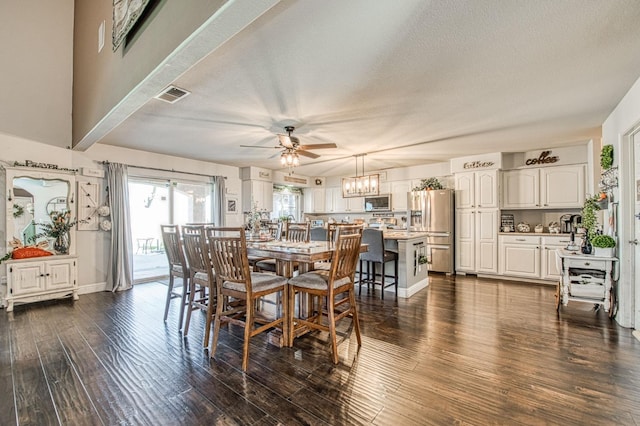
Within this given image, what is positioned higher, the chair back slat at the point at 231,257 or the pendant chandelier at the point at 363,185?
the pendant chandelier at the point at 363,185

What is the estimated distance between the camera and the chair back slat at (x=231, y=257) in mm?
2328

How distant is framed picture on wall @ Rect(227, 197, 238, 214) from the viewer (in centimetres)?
667

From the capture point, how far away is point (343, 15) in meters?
1.78

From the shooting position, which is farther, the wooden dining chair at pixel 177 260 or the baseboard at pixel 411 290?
the baseboard at pixel 411 290

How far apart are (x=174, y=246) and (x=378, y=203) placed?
207 inches

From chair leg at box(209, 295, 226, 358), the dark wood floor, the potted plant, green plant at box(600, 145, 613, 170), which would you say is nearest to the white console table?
the potted plant

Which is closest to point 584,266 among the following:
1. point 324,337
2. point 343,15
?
point 324,337

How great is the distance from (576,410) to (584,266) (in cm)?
235

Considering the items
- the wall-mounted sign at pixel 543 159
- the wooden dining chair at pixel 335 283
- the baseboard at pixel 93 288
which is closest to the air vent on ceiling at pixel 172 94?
the wooden dining chair at pixel 335 283

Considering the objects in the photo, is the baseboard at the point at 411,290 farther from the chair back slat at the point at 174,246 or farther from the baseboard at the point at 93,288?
the baseboard at the point at 93,288

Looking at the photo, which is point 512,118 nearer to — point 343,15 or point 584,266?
point 584,266

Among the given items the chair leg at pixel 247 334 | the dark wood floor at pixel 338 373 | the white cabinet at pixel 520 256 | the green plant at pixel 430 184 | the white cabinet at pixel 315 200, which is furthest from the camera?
the white cabinet at pixel 315 200

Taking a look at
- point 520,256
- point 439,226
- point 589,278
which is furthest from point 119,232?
point 520,256

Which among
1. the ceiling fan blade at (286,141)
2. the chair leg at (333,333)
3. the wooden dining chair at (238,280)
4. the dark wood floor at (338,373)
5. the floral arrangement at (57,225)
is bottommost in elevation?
the dark wood floor at (338,373)
